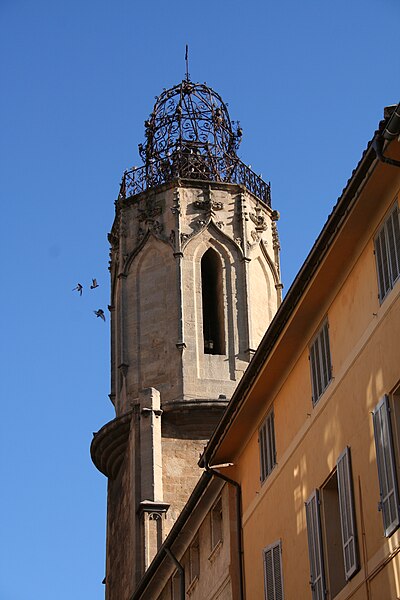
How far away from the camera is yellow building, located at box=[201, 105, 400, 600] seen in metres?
18.9

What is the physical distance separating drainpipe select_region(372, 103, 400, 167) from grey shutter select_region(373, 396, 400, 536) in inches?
119

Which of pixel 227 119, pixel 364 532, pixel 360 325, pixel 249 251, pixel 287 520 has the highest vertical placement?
pixel 227 119

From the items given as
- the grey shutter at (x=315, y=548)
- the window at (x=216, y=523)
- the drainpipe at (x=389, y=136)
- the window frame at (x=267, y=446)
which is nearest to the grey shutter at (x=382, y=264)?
the drainpipe at (x=389, y=136)

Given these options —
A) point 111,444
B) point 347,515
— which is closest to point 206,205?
point 111,444

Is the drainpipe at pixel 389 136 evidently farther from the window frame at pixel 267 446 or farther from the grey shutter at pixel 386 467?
the window frame at pixel 267 446

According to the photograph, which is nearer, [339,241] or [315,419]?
[339,241]

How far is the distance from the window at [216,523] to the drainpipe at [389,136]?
11.3 metres

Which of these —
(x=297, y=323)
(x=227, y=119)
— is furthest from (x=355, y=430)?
(x=227, y=119)

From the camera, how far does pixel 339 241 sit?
20844 millimetres

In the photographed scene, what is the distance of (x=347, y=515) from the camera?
20016 mm

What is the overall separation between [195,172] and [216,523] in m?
20.2

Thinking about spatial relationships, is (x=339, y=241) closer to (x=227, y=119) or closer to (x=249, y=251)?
(x=249, y=251)

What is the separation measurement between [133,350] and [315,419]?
74.5ft

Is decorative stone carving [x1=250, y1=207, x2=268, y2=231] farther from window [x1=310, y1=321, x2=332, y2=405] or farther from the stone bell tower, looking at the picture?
window [x1=310, y1=321, x2=332, y2=405]
